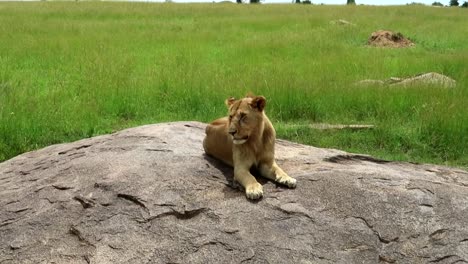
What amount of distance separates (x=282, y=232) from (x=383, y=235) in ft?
2.47

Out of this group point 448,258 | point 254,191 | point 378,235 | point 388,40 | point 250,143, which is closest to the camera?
point 448,258

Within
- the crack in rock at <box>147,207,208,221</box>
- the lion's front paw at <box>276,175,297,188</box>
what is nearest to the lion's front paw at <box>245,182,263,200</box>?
the lion's front paw at <box>276,175,297,188</box>

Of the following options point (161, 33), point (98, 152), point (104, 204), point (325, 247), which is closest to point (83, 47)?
point (161, 33)

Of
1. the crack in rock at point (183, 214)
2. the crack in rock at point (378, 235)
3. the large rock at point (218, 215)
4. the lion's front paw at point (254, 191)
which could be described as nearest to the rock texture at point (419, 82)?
the large rock at point (218, 215)

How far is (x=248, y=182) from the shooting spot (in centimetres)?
458

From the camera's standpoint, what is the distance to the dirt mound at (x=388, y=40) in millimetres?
17844

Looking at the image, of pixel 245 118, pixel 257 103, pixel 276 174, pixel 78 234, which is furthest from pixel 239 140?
pixel 78 234

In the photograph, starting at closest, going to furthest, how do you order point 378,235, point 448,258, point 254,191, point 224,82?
point 448,258 → point 378,235 → point 254,191 → point 224,82

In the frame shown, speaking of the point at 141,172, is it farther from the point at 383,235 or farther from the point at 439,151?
the point at 439,151

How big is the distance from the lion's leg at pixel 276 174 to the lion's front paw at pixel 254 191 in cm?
24

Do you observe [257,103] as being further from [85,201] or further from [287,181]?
[85,201]

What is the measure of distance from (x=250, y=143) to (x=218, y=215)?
638mm

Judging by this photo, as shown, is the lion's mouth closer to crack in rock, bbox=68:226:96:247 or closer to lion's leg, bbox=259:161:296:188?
lion's leg, bbox=259:161:296:188

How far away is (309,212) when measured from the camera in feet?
14.7
